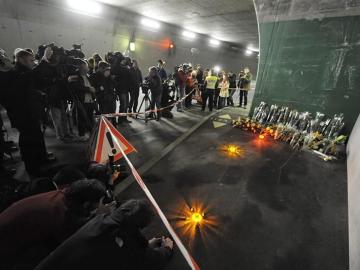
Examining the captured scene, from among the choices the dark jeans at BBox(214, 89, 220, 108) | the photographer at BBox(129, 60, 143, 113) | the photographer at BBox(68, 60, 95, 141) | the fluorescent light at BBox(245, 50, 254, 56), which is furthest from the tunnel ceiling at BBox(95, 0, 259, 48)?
the fluorescent light at BBox(245, 50, 254, 56)

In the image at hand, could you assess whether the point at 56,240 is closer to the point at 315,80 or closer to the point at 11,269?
the point at 11,269

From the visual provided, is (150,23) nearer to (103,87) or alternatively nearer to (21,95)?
(103,87)

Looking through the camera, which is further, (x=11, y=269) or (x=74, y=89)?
(x=74, y=89)

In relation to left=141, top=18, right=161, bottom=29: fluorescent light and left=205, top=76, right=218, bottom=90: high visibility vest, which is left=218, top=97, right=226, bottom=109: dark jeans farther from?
left=141, top=18, right=161, bottom=29: fluorescent light

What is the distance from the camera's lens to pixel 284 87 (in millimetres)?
9211

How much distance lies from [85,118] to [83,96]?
62 centimetres

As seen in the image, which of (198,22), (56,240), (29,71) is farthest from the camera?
(198,22)

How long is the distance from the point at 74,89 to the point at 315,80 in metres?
8.31

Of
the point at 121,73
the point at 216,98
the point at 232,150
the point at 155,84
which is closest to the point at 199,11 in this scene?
the point at 216,98

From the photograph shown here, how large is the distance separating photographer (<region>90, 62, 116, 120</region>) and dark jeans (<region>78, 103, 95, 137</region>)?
0.85 metres

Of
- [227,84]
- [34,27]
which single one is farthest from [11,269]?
[34,27]

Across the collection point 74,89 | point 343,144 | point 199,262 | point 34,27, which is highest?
point 34,27

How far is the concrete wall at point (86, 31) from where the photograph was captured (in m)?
Answer: 10.9

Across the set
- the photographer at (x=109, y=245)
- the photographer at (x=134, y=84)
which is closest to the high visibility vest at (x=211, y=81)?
the photographer at (x=134, y=84)
